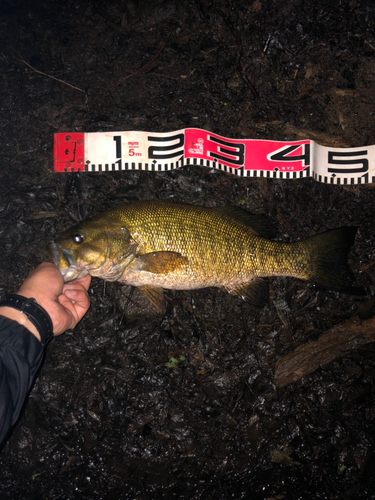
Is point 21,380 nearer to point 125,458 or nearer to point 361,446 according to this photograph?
point 125,458

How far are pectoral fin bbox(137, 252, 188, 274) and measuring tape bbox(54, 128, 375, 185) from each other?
1296 millimetres

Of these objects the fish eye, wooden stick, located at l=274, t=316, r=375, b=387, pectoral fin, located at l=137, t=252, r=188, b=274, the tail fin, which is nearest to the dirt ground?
wooden stick, located at l=274, t=316, r=375, b=387

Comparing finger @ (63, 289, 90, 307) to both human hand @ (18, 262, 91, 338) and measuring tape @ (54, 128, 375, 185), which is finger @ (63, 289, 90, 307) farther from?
measuring tape @ (54, 128, 375, 185)

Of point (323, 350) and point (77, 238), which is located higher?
point (77, 238)

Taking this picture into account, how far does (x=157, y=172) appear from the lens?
4340mm

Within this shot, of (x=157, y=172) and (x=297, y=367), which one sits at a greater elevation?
(x=157, y=172)

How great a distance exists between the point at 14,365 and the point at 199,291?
2081mm

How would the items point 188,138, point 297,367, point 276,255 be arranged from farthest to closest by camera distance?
point 188,138 < point 297,367 < point 276,255

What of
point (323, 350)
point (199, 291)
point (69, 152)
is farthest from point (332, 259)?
point (69, 152)

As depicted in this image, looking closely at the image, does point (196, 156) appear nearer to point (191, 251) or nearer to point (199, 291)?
point (191, 251)

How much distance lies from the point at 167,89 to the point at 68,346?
334cm

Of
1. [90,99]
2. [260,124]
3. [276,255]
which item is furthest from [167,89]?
[276,255]

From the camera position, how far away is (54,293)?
319 cm

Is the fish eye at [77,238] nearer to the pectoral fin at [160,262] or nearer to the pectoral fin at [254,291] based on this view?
the pectoral fin at [160,262]
